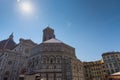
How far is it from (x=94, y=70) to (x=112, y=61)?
1244 centimetres

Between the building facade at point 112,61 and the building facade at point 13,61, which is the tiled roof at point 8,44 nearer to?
the building facade at point 13,61

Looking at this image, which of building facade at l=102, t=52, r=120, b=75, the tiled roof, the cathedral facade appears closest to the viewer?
the cathedral facade

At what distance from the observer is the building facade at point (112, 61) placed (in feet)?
134

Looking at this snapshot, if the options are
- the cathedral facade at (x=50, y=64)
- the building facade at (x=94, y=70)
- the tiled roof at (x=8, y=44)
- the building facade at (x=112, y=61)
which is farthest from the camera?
the building facade at (x=94, y=70)

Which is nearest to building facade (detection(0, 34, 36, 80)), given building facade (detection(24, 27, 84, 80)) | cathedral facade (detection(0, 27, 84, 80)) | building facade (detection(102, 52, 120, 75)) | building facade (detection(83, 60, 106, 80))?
cathedral facade (detection(0, 27, 84, 80))

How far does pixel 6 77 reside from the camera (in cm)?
3397

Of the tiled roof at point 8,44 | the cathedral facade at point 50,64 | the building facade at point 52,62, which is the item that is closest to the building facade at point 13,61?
the cathedral facade at point 50,64

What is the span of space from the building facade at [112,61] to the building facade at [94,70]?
5.69 metres

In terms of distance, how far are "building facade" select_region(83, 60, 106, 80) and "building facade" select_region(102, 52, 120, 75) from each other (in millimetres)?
5694

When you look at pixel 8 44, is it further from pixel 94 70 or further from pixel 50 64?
pixel 94 70

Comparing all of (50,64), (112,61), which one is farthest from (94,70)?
(50,64)

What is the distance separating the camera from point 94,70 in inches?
2052

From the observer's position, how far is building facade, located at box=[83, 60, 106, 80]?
4962 centimetres

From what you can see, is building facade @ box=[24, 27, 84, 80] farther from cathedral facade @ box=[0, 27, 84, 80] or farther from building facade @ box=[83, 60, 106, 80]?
building facade @ box=[83, 60, 106, 80]
